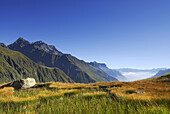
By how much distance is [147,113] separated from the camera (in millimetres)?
3359

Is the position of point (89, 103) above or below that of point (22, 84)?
above

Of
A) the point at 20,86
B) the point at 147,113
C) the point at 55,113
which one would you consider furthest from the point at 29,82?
the point at 147,113

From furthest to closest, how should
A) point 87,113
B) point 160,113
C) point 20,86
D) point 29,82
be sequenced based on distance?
point 29,82
point 20,86
point 87,113
point 160,113

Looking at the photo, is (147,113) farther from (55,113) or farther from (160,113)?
(55,113)

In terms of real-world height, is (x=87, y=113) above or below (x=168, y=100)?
above

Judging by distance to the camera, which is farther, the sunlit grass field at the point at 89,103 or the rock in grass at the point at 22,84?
the rock in grass at the point at 22,84

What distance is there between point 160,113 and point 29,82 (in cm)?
2700

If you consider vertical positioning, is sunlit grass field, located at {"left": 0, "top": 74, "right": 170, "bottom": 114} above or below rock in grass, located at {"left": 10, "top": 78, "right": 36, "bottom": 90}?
above

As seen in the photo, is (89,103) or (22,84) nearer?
(89,103)

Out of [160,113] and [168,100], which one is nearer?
[160,113]

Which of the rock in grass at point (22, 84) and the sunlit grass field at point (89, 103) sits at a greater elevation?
the sunlit grass field at point (89, 103)

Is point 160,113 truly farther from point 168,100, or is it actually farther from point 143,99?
point 168,100

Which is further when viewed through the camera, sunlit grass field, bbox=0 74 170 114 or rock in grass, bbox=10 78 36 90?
rock in grass, bbox=10 78 36 90

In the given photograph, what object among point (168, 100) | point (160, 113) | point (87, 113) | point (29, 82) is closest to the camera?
point (160, 113)
